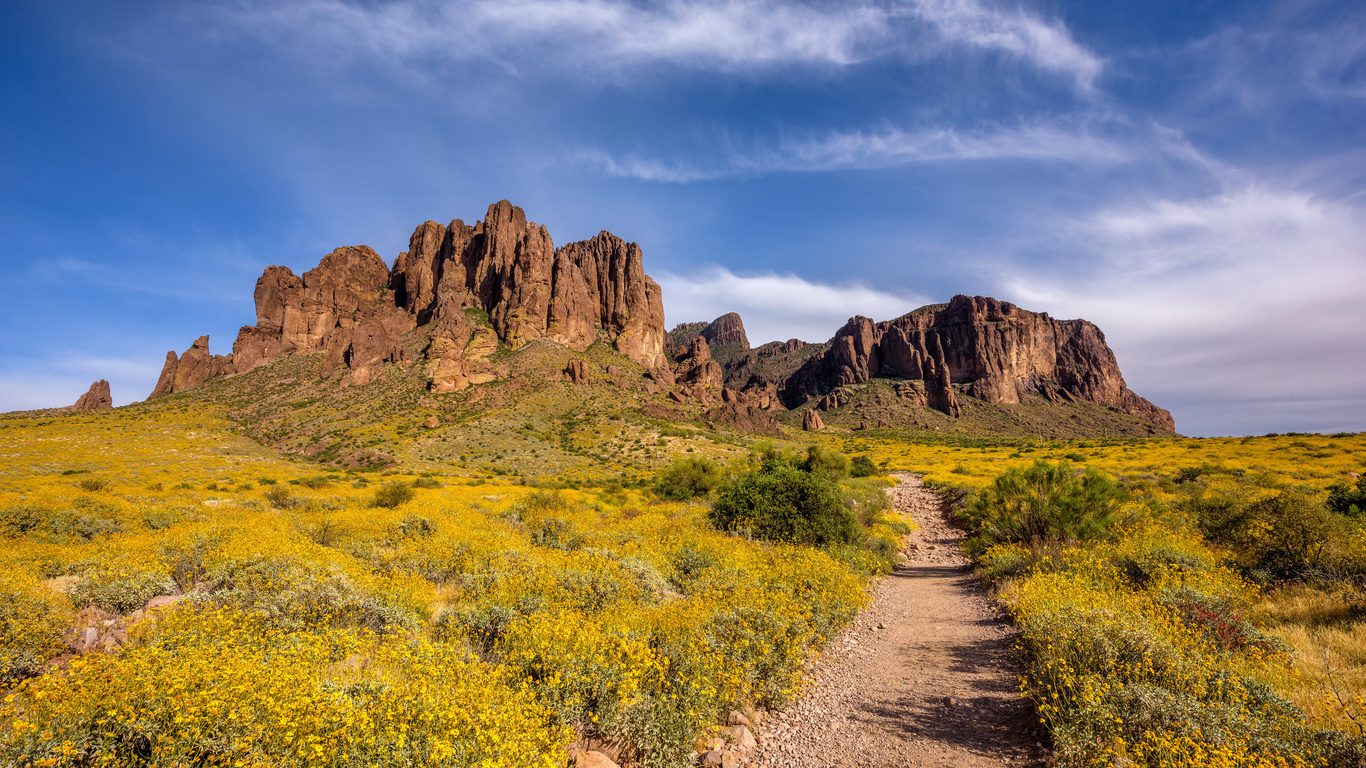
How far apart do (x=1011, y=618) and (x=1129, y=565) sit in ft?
10.7

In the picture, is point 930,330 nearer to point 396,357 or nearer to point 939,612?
point 396,357

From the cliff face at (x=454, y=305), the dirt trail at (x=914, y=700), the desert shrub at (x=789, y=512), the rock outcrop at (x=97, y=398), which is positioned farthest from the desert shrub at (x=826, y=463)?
the rock outcrop at (x=97, y=398)

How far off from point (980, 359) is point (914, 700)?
14930cm

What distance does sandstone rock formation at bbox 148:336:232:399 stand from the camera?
300ft

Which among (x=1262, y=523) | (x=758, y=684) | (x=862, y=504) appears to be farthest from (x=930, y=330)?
(x=758, y=684)

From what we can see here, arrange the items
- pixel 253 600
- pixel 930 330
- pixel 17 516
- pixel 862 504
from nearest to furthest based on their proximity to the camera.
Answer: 1. pixel 253 600
2. pixel 17 516
3. pixel 862 504
4. pixel 930 330

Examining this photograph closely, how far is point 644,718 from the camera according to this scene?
5.79 metres

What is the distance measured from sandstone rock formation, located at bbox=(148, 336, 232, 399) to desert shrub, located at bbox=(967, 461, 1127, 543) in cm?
12398

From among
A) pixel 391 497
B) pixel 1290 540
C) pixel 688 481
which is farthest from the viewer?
pixel 688 481

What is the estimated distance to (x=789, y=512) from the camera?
16.5 metres

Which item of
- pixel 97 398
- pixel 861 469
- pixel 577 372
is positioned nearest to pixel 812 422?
pixel 577 372

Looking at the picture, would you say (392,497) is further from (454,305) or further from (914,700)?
(454,305)

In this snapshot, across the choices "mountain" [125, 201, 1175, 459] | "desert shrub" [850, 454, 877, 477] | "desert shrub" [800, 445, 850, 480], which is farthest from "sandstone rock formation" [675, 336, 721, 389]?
"desert shrub" [800, 445, 850, 480]

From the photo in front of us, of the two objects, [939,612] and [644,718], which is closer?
[644,718]
